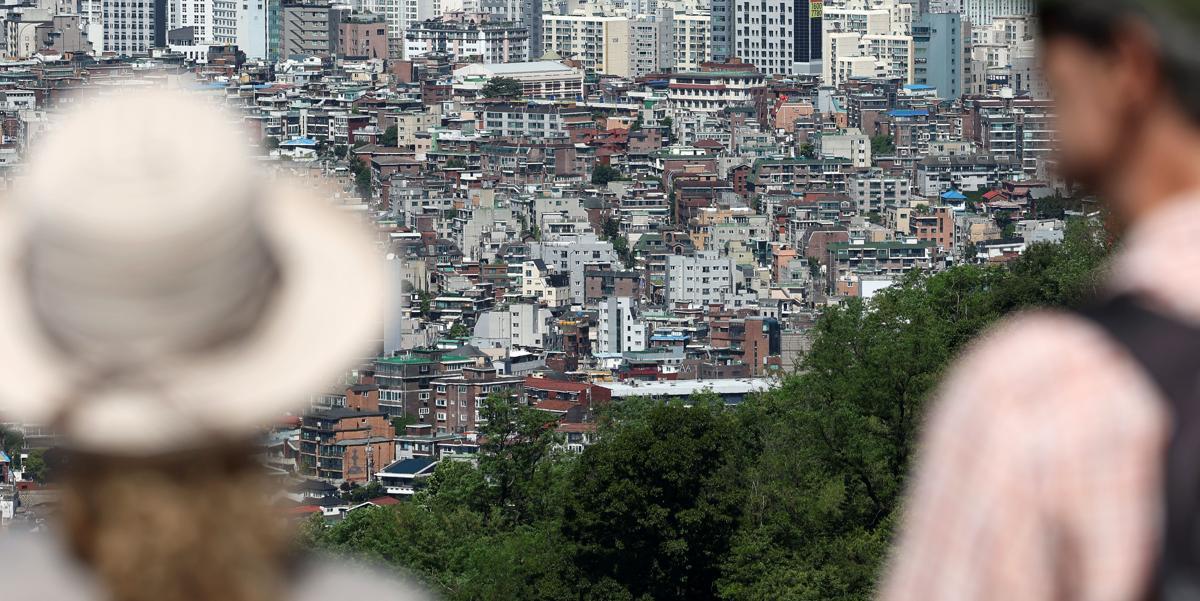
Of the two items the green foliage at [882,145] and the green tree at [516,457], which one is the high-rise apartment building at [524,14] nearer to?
the green foliage at [882,145]

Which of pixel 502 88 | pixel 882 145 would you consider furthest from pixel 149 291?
pixel 502 88

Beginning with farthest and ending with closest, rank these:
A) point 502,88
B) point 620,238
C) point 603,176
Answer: point 502,88, point 603,176, point 620,238

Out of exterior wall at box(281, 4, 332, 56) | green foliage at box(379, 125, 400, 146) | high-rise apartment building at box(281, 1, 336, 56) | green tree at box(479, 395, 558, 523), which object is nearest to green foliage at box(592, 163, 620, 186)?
green foliage at box(379, 125, 400, 146)

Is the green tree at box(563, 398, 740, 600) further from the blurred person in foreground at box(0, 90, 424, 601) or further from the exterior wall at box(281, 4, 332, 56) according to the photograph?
→ the exterior wall at box(281, 4, 332, 56)

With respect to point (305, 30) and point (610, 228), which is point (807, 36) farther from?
point (610, 228)

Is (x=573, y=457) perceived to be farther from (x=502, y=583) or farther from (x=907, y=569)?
(x=907, y=569)

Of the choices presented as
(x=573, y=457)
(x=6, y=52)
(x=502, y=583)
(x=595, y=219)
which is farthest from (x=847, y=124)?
(x=502, y=583)
